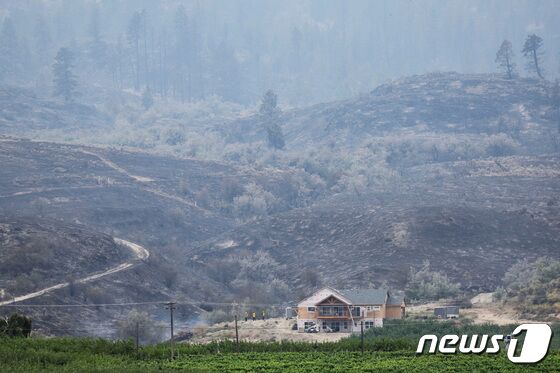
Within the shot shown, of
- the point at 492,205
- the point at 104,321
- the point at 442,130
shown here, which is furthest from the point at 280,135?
the point at 104,321

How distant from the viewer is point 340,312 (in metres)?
70.7

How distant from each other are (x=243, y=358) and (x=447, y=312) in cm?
2198

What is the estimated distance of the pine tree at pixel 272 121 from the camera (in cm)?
16125

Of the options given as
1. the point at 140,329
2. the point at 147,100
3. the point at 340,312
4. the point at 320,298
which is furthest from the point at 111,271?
the point at 147,100

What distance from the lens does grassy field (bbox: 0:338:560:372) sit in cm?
4697

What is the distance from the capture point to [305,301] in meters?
71.1

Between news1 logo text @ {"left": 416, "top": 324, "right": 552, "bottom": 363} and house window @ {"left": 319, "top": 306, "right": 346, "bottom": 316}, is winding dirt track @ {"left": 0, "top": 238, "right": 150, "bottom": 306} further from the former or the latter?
news1 logo text @ {"left": 416, "top": 324, "right": 552, "bottom": 363}

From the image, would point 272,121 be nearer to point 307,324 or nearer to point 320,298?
point 320,298

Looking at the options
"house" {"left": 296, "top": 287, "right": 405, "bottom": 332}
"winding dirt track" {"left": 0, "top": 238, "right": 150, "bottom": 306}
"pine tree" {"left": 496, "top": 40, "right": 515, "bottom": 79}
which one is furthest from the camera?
"pine tree" {"left": 496, "top": 40, "right": 515, "bottom": 79}

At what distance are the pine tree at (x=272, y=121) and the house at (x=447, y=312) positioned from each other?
90675 mm

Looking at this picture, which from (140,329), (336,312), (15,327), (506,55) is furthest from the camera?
(506,55)

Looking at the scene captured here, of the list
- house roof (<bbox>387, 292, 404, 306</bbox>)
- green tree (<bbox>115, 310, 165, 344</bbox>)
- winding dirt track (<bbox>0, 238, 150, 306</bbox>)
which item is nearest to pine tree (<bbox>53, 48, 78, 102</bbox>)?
winding dirt track (<bbox>0, 238, 150, 306</bbox>)

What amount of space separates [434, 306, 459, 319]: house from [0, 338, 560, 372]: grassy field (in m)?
13.6

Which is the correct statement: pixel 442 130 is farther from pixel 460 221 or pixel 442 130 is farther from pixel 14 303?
pixel 14 303
